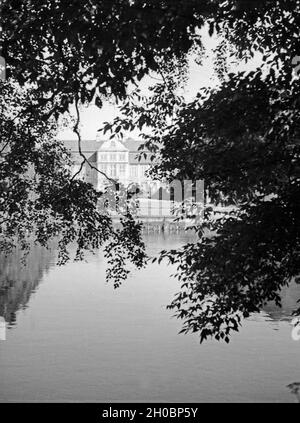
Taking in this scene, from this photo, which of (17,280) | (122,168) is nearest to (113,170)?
(122,168)

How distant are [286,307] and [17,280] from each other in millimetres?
20665

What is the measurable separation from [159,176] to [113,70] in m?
4.99

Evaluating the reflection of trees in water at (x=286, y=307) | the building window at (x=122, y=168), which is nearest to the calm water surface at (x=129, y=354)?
the reflection of trees in water at (x=286, y=307)

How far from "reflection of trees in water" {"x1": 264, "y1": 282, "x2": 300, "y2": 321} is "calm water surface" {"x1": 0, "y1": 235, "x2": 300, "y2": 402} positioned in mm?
55

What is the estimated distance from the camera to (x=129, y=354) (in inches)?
894

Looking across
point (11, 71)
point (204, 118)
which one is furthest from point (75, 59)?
point (204, 118)

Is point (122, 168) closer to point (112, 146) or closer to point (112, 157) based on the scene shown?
point (112, 157)

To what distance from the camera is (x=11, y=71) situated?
36.6 ft

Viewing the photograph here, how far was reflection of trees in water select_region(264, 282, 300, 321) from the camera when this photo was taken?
2939 centimetres

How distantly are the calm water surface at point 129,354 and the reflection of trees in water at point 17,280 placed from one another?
219 mm

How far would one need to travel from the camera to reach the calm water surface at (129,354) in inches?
720

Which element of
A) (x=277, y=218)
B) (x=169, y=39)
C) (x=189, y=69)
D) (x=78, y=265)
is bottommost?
(x=78, y=265)

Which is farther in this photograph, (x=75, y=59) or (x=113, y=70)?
(x=75, y=59)
